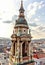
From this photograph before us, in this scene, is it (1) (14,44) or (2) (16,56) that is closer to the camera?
(2) (16,56)

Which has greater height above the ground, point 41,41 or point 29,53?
point 41,41

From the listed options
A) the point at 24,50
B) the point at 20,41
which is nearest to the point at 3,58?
the point at 24,50

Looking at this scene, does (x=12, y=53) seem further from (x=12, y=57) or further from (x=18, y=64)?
(x=18, y=64)

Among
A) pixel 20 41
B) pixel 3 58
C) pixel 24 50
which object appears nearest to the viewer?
pixel 20 41

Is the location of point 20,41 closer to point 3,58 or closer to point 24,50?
point 24,50

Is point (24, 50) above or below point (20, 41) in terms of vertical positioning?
below

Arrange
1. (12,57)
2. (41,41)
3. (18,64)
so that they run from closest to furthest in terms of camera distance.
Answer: (18,64) < (12,57) < (41,41)

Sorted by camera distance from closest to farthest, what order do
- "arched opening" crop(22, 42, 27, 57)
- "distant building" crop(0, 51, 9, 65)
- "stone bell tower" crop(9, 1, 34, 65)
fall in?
1. "stone bell tower" crop(9, 1, 34, 65)
2. "arched opening" crop(22, 42, 27, 57)
3. "distant building" crop(0, 51, 9, 65)

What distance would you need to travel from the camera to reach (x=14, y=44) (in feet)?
10.8

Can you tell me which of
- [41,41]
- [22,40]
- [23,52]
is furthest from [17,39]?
[41,41]

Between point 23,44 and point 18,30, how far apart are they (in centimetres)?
34

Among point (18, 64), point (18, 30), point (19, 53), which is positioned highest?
point (18, 30)

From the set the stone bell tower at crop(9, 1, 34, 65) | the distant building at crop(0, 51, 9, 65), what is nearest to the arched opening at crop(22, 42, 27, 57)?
the stone bell tower at crop(9, 1, 34, 65)

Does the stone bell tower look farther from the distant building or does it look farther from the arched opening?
the distant building
